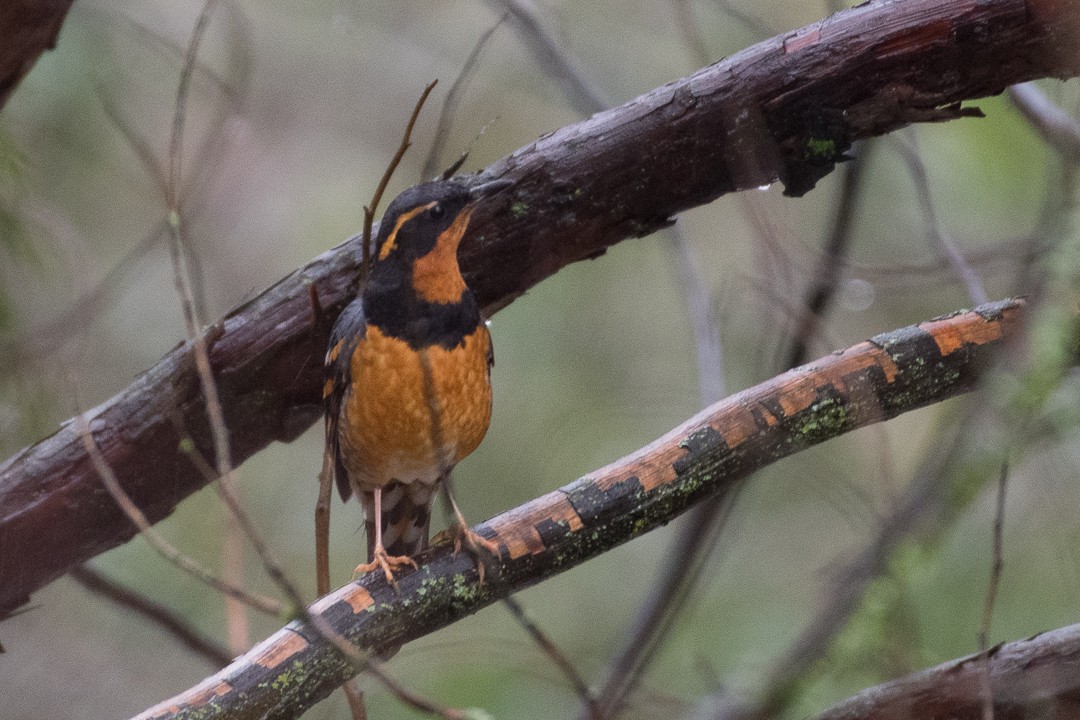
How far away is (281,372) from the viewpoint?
285 cm

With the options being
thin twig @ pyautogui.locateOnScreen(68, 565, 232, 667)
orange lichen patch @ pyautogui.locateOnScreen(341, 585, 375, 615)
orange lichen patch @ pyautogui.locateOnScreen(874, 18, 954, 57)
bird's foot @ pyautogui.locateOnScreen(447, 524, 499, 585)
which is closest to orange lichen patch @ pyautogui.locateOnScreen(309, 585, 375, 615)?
orange lichen patch @ pyautogui.locateOnScreen(341, 585, 375, 615)

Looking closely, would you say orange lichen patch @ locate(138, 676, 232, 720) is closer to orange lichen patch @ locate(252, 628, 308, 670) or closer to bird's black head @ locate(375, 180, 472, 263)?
orange lichen patch @ locate(252, 628, 308, 670)

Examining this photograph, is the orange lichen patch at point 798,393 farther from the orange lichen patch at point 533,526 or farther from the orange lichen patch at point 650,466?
the orange lichen patch at point 533,526

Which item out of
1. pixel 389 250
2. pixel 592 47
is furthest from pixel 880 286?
pixel 389 250

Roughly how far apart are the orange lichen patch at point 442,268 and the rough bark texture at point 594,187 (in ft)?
0.71

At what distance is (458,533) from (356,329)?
0.61 m

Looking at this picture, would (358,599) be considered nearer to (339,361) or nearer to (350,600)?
(350,600)

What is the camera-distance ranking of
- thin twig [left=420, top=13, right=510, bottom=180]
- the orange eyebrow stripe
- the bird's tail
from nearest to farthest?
thin twig [left=420, top=13, right=510, bottom=180]
the orange eyebrow stripe
the bird's tail

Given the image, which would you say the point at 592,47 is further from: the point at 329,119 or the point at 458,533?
the point at 458,533

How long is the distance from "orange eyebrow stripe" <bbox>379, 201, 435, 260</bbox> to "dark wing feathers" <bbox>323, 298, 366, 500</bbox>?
0.46 feet

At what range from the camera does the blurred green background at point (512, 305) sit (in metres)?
3.77

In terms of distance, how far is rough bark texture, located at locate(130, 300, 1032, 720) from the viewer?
7.20ft

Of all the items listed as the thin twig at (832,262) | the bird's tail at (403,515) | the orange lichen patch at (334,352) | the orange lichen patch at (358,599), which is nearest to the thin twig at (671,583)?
the thin twig at (832,262)

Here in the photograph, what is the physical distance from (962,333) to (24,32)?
7.25 feet
